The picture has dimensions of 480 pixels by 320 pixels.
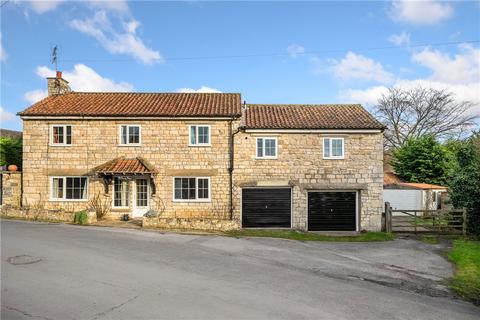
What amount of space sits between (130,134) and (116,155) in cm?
145

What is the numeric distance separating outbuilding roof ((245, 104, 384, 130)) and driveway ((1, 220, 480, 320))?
6916mm

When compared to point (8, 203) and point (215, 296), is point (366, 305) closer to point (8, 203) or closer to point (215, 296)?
point (215, 296)

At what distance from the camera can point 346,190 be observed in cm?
1827

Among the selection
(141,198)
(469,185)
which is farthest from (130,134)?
(469,185)

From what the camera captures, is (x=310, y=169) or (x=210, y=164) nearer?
(x=310, y=169)

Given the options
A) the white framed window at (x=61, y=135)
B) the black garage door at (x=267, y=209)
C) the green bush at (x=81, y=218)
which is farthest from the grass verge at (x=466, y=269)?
the white framed window at (x=61, y=135)

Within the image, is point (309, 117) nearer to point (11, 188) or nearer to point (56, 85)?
point (56, 85)

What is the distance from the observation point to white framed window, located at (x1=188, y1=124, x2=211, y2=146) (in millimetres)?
18734

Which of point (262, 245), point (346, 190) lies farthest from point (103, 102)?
point (346, 190)

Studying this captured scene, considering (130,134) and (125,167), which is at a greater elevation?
(130,134)

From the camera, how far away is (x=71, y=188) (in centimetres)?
1891

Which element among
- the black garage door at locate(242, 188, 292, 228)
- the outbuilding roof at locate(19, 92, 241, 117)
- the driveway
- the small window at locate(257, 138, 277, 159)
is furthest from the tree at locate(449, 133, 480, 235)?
the outbuilding roof at locate(19, 92, 241, 117)

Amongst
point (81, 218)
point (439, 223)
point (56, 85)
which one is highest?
point (56, 85)

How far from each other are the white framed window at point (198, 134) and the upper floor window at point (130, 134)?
2.99 meters
